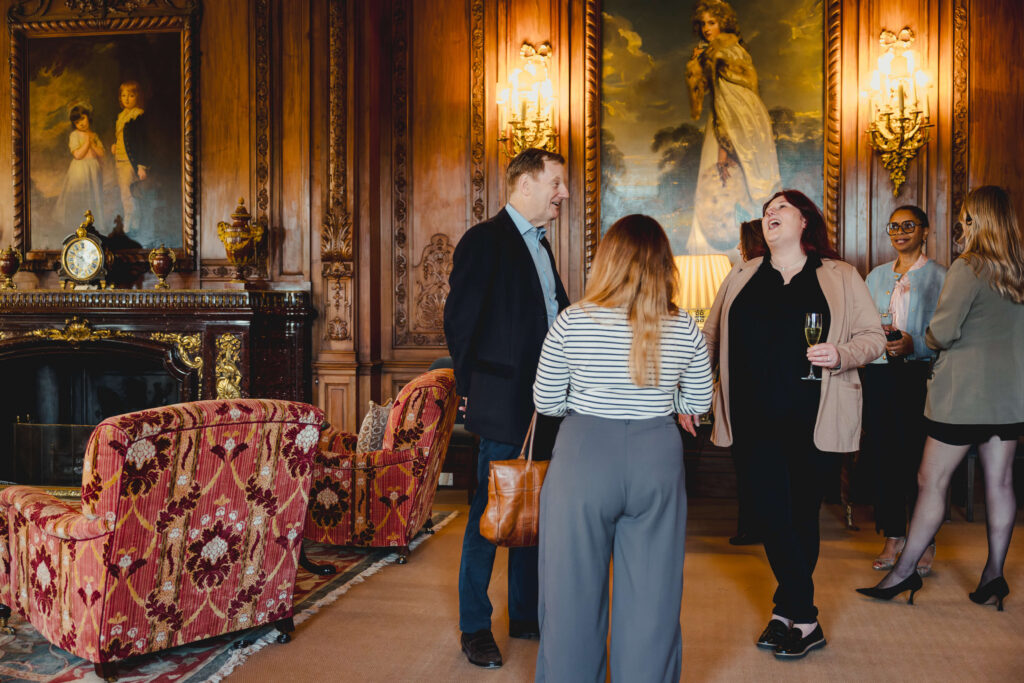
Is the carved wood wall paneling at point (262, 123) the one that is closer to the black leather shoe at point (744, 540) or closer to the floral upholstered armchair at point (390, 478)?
the floral upholstered armchair at point (390, 478)

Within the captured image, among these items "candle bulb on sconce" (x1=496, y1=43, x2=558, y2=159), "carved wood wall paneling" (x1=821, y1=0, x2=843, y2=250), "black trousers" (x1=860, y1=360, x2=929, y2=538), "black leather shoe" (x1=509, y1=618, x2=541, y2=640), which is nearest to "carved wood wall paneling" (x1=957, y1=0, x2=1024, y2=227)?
"carved wood wall paneling" (x1=821, y1=0, x2=843, y2=250)

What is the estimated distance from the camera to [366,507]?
3949mm

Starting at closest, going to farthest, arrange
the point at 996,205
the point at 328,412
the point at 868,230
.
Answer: the point at 996,205, the point at 868,230, the point at 328,412

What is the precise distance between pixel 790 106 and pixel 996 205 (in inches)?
109

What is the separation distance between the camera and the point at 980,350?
312cm

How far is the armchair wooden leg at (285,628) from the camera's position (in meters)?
2.88

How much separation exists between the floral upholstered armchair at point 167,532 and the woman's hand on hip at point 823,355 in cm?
166

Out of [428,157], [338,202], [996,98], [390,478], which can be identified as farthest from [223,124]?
[996,98]

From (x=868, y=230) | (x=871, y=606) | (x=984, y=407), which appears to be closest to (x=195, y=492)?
(x=871, y=606)

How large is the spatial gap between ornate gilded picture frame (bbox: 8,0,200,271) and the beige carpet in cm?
363

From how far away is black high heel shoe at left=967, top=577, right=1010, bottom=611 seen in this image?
323cm

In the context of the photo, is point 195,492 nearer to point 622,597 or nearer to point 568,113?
point 622,597

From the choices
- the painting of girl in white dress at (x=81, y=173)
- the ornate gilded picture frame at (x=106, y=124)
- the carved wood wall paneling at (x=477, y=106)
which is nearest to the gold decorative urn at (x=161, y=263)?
the ornate gilded picture frame at (x=106, y=124)

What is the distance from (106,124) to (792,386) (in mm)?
5593
